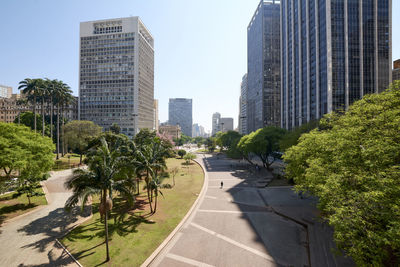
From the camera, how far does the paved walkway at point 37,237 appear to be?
1176cm

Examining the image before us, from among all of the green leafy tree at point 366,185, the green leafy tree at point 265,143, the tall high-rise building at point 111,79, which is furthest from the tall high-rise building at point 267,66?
the green leafy tree at point 366,185

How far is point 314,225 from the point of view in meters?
17.0

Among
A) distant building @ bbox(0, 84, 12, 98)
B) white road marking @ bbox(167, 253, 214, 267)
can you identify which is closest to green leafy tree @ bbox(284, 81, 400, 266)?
white road marking @ bbox(167, 253, 214, 267)

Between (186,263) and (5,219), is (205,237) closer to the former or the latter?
(186,263)

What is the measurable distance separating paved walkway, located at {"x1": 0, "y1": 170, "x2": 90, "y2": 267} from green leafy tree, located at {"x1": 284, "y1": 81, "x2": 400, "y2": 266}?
54.9ft

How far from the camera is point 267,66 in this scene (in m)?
108

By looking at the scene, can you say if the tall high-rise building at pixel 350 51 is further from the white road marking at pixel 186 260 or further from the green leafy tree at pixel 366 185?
the white road marking at pixel 186 260

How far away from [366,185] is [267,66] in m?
113

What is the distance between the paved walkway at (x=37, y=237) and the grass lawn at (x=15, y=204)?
1229 mm

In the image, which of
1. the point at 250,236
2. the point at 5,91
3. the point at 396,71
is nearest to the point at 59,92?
the point at 250,236

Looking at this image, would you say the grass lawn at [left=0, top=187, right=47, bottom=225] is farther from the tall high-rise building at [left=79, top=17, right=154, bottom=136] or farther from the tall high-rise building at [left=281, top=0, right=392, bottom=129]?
the tall high-rise building at [left=281, top=0, right=392, bottom=129]

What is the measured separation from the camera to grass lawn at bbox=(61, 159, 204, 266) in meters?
12.1

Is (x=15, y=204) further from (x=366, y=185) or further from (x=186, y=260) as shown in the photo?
(x=366, y=185)

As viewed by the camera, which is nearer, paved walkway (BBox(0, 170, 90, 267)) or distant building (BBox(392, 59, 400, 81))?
paved walkway (BBox(0, 170, 90, 267))
